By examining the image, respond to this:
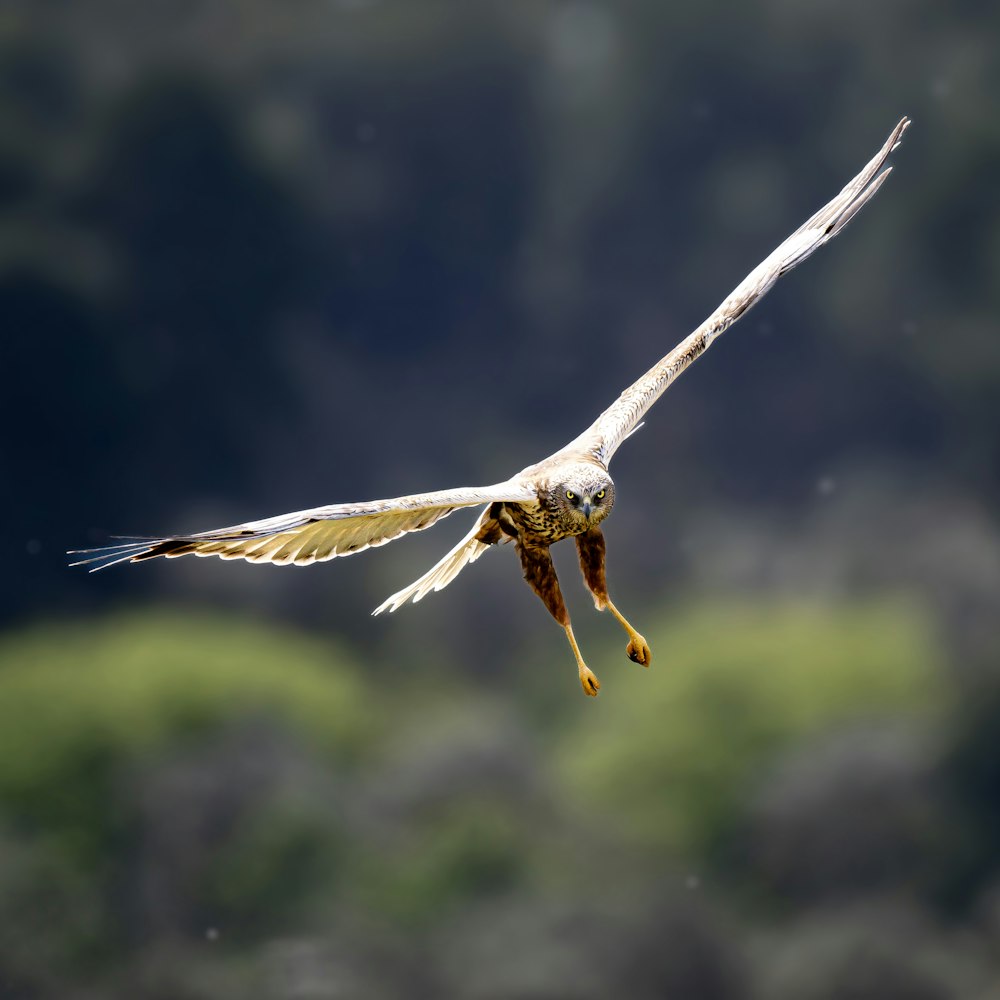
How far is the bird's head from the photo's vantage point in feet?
20.5

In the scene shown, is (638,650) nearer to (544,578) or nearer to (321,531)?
(544,578)

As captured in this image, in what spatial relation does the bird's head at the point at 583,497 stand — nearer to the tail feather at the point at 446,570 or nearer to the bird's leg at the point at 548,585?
the bird's leg at the point at 548,585

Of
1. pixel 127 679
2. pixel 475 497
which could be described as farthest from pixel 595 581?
pixel 127 679

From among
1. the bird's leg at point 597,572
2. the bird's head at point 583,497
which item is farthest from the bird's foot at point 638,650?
the bird's head at point 583,497

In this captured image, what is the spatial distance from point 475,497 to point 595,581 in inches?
44.8

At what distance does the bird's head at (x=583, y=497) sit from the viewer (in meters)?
6.23

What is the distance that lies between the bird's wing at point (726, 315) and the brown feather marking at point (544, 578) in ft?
1.82

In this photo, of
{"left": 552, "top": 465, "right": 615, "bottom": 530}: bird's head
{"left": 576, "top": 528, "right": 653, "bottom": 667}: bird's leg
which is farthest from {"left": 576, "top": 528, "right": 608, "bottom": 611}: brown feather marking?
{"left": 552, "top": 465, "right": 615, "bottom": 530}: bird's head

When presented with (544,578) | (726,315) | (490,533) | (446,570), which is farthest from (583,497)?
(726,315)

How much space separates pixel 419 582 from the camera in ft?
23.8

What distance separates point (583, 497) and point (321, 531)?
115 centimetres

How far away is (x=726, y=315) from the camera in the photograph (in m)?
7.96

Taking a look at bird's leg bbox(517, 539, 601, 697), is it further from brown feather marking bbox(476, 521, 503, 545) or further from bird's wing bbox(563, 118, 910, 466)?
bird's wing bbox(563, 118, 910, 466)

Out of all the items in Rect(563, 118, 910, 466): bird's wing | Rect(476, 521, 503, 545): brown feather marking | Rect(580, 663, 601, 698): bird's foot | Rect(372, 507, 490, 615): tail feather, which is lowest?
Rect(580, 663, 601, 698): bird's foot
